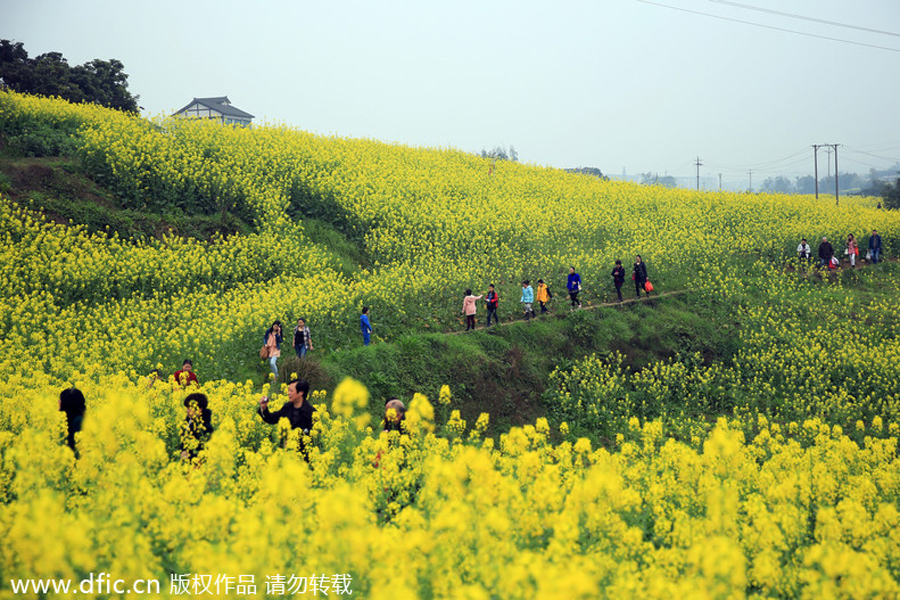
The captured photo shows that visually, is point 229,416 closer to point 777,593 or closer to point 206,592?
point 206,592

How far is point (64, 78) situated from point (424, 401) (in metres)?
31.0

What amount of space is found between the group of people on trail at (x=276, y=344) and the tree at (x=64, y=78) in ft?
74.8

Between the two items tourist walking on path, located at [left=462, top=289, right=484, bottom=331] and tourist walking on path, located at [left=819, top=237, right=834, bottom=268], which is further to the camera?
tourist walking on path, located at [left=819, top=237, right=834, bottom=268]

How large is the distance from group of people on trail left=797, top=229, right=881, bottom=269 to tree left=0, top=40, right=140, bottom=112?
34.1 metres

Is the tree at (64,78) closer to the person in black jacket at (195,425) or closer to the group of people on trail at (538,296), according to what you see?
the group of people on trail at (538,296)

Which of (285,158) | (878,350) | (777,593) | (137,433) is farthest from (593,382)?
(285,158)

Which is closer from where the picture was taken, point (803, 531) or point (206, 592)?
point (206, 592)

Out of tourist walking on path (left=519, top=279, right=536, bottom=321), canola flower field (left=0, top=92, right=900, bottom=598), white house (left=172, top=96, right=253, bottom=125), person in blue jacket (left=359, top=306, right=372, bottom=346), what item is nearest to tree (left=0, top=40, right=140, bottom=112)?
canola flower field (left=0, top=92, right=900, bottom=598)

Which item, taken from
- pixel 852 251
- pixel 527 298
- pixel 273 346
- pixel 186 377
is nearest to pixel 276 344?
pixel 273 346

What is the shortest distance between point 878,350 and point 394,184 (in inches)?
778

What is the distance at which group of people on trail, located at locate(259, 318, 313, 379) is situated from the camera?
42.3 ft

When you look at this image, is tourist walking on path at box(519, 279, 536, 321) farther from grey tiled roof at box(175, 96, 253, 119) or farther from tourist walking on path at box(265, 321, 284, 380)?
grey tiled roof at box(175, 96, 253, 119)

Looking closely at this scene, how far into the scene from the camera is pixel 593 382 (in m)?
16.0

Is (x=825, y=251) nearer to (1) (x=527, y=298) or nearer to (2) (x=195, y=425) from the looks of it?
(1) (x=527, y=298)
